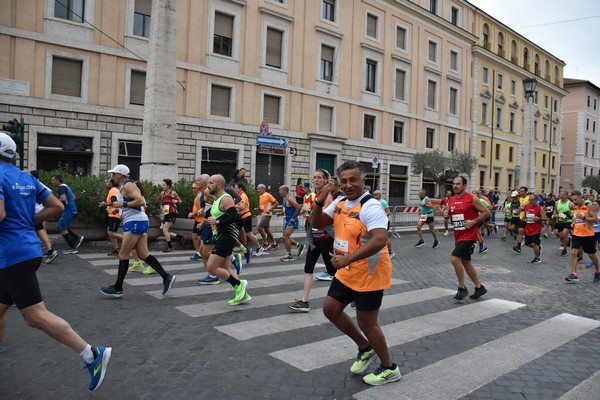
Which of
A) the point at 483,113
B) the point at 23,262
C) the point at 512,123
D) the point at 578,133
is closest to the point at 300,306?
the point at 23,262

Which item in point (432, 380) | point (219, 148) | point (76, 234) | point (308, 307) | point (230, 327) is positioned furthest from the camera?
point (219, 148)

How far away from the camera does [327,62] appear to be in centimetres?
2864

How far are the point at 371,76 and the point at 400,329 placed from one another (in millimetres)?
28056

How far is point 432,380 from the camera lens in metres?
3.86

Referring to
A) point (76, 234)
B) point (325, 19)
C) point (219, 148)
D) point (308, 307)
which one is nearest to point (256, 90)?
point (219, 148)

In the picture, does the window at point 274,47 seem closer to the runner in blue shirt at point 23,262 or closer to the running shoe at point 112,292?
the running shoe at point 112,292

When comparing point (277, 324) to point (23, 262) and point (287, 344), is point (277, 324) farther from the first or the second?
point (23, 262)

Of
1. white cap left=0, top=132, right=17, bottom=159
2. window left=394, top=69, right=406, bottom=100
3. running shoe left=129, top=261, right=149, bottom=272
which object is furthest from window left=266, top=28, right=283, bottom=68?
white cap left=0, top=132, right=17, bottom=159

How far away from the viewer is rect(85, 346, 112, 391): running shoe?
341cm

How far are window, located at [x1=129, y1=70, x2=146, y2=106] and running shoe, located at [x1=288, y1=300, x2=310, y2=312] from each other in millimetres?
17578

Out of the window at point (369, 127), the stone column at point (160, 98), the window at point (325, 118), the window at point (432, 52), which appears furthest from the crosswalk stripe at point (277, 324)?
the window at point (432, 52)

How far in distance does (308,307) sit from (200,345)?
185 cm

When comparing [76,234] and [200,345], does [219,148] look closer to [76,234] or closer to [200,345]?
[76,234]

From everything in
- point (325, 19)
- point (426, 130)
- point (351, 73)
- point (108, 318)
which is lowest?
point (108, 318)
